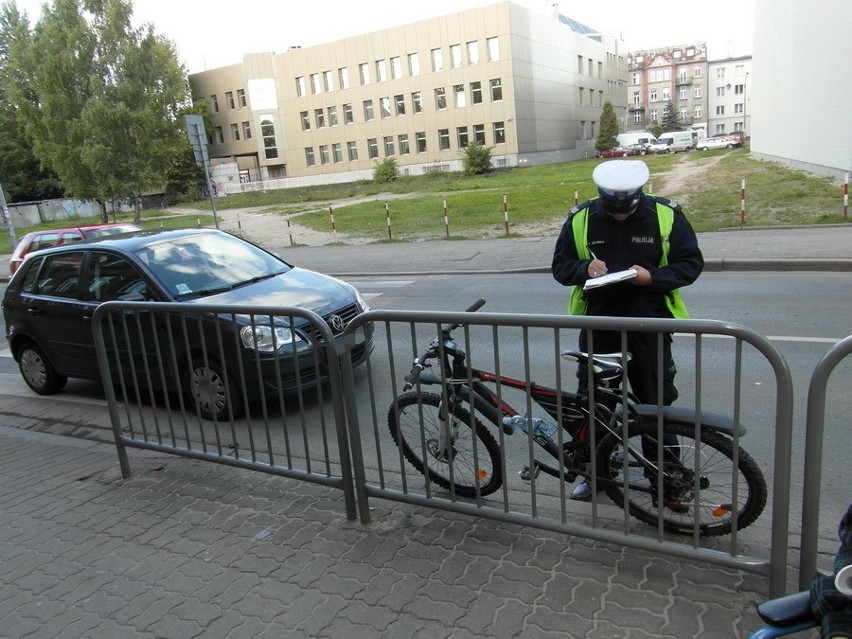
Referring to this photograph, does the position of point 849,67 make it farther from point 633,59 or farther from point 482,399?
point 633,59

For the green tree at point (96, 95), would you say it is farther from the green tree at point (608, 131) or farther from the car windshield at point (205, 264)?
the green tree at point (608, 131)

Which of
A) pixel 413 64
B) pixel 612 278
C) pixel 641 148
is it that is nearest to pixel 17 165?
pixel 413 64

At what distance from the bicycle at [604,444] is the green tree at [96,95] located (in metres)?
24.7

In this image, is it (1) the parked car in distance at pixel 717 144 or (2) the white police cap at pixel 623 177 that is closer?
(2) the white police cap at pixel 623 177

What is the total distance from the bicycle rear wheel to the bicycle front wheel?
2.05ft

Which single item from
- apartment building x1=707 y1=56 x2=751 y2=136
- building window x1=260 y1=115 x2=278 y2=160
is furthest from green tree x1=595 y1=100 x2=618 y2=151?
apartment building x1=707 y1=56 x2=751 y2=136

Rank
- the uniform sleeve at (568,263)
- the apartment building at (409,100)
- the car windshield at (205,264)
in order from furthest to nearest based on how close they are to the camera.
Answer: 1. the apartment building at (409,100)
2. the car windshield at (205,264)
3. the uniform sleeve at (568,263)

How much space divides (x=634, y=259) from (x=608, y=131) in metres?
70.2

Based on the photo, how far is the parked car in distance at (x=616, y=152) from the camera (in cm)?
6253

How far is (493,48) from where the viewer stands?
53312mm

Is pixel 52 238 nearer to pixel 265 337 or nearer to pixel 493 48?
pixel 265 337

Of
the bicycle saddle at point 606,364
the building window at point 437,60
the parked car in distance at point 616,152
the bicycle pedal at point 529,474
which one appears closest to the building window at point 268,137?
the building window at point 437,60

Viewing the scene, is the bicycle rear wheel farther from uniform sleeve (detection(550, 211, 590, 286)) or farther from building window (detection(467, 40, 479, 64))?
building window (detection(467, 40, 479, 64))

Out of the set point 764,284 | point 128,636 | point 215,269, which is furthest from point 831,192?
point 128,636
